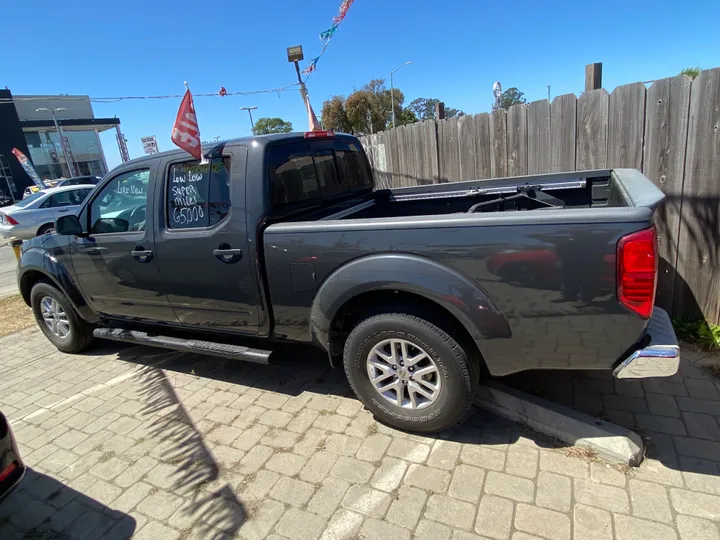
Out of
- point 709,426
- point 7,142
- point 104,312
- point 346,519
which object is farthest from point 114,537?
point 7,142

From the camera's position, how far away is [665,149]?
3.76 m

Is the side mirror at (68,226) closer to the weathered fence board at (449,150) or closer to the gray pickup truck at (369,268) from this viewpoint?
the gray pickup truck at (369,268)

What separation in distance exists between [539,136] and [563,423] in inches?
123

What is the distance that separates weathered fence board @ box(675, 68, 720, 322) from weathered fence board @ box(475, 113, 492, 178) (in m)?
1.99

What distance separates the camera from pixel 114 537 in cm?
233

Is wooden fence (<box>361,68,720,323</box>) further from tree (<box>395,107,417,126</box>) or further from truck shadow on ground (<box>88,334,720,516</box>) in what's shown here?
tree (<box>395,107,417,126</box>)

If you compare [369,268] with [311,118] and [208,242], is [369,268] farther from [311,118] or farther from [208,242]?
[311,118]

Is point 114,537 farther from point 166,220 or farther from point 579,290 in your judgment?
point 579,290

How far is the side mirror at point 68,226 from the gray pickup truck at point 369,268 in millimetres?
11

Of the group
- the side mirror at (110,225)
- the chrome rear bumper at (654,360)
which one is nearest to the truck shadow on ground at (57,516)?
the side mirror at (110,225)

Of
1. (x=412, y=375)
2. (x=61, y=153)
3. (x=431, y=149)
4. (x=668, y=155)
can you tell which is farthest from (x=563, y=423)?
(x=61, y=153)

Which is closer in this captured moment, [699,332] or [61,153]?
[699,332]

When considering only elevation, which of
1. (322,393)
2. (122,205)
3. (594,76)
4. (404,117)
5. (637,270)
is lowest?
(322,393)

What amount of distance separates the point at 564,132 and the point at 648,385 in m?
2.56
